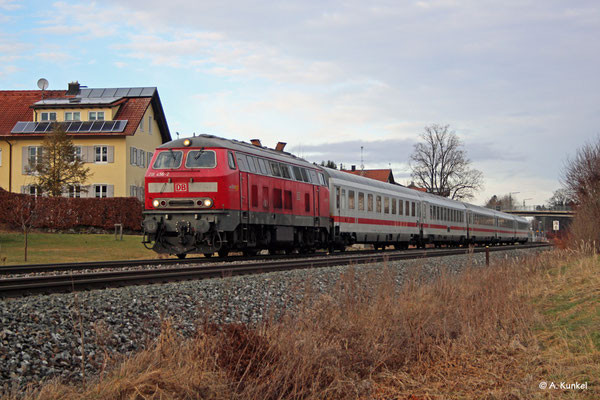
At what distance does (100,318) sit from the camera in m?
7.07

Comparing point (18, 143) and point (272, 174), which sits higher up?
point (18, 143)

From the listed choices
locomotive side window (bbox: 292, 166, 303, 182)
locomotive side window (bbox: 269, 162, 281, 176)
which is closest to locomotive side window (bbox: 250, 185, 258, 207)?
locomotive side window (bbox: 269, 162, 281, 176)

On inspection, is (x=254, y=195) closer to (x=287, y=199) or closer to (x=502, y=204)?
(x=287, y=199)

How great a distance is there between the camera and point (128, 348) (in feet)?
21.5

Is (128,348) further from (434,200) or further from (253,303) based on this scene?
(434,200)

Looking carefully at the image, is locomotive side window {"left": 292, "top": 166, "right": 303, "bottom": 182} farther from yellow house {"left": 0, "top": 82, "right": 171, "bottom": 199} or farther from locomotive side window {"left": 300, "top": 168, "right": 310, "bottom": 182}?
yellow house {"left": 0, "top": 82, "right": 171, "bottom": 199}

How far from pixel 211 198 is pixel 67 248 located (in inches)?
485

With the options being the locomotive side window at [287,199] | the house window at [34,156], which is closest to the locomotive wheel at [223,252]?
the locomotive side window at [287,199]

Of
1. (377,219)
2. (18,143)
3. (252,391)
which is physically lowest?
(252,391)

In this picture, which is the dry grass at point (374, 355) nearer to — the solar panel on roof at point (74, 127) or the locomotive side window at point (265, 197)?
the locomotive side window at point (265, 197)

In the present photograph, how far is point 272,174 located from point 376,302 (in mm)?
11209

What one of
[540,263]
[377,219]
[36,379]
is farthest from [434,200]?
[36,379]

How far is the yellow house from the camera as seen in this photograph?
44375 millimetres

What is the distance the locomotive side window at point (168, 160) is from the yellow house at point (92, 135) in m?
26.5
